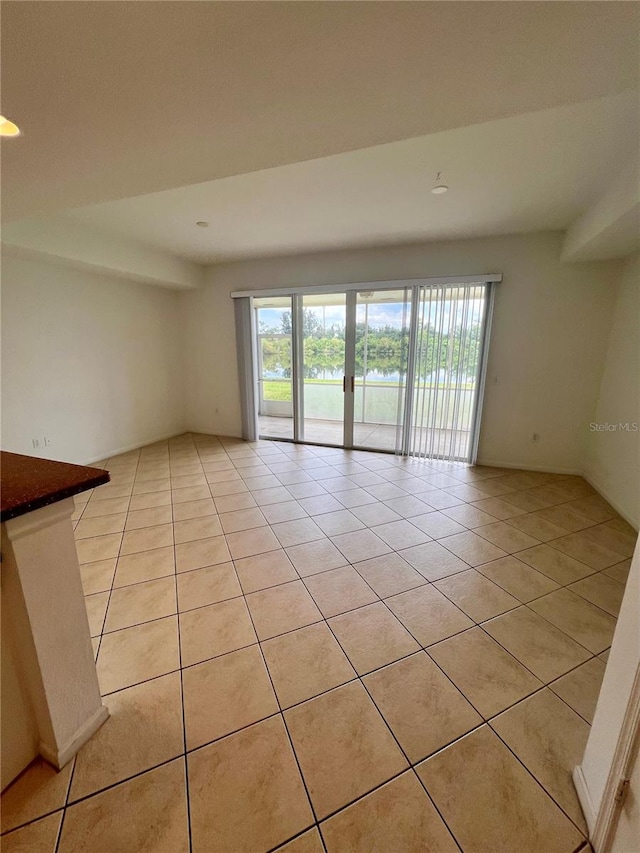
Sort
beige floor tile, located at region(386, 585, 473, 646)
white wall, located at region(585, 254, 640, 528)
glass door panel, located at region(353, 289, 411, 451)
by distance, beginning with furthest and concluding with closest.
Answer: glass door panel, located at region(353, 289, 411, 451) < white wall, located at region(585, 254, 640, 528) < beige floor tile, located at region(386, 585, 473, 646)

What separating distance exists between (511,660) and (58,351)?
15.6 ft

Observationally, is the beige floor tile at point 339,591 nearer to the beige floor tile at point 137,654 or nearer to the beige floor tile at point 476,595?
the beige floor tile at point 476,595

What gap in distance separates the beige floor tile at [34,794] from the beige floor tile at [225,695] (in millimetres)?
383

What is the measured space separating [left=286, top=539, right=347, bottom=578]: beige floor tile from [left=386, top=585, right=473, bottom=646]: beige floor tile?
0.47 m

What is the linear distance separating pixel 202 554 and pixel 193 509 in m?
0.73

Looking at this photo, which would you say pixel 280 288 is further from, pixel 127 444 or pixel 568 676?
pixel 568 676

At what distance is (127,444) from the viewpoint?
4.61 meters

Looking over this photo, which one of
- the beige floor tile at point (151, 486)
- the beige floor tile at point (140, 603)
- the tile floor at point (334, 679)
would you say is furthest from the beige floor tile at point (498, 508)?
the beige floor tile at point (151, 486)

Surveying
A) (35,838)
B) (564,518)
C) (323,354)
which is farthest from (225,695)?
(323,354)

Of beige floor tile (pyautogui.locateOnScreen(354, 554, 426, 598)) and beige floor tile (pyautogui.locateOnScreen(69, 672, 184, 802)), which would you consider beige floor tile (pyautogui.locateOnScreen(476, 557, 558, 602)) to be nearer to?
beige floor tile (pyautogui.locateOnScreen(354, 554, 426, 598))

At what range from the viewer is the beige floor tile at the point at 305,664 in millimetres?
1387

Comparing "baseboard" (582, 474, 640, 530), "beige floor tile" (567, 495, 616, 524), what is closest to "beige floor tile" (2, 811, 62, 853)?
"beige floor tile" (567, 495, 616, 524)

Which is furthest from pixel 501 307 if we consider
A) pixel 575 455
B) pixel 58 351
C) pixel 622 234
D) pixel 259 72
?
pixel 58 351

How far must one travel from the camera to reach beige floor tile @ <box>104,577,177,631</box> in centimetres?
174
